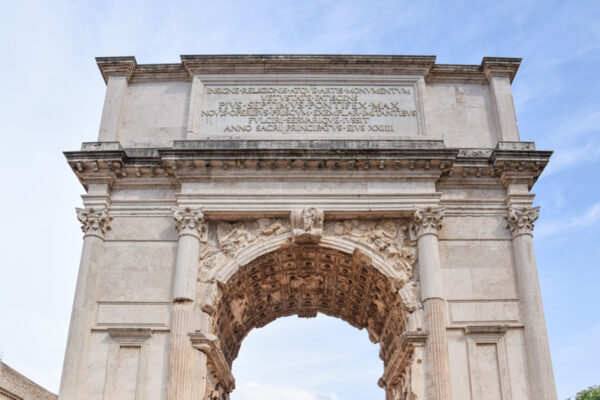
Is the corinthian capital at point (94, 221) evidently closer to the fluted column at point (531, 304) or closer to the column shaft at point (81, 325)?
the column shaft at point (81, 325)

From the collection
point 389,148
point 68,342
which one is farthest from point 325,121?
point 68,342

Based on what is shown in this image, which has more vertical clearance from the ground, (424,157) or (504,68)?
(504,68)

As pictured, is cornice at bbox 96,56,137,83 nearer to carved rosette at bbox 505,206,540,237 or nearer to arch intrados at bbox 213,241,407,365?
arch intrados at bbox 213,241,407,365

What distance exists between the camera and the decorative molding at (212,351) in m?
15.0

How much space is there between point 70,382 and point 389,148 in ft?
29.5

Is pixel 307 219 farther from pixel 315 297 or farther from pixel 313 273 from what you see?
pixel 315 297

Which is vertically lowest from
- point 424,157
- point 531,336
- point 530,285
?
point 531,336

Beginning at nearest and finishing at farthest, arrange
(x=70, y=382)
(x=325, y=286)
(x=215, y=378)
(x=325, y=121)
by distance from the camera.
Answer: (x=70, y=382) → (x=215, y=378) → (x=325, y=121) → (x=325, y=286)

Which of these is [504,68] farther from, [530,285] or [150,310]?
[150,310]

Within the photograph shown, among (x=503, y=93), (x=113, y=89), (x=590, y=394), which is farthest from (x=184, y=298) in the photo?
(x=590, y=394)

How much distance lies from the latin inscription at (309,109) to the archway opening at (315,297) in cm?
342

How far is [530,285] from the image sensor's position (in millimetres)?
15539

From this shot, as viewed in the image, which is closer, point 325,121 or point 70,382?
point 70,382

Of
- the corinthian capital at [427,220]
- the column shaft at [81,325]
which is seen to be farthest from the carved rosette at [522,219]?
the column shaft at [81,325]
